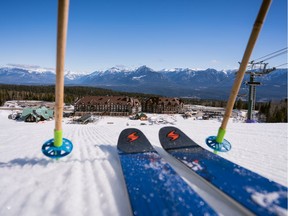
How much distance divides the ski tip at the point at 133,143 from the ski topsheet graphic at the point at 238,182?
2.22 ft

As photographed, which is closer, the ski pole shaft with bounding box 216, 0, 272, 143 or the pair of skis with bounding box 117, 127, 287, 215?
the pair of skis with bounding box 117, 127, 287, 215

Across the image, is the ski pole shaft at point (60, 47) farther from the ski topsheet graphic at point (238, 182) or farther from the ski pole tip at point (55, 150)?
the ski topsheet graphic at point (238, 182)

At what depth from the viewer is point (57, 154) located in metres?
4.50

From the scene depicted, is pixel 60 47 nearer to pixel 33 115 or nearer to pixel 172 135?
pixel 172 135

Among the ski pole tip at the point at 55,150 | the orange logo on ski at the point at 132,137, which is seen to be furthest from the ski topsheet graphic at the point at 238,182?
the ski pole tip at the point at 55,150

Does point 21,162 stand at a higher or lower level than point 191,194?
lower

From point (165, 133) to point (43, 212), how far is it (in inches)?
183

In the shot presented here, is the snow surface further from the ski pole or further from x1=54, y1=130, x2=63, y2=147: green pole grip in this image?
x1=54, y1=130, x2=63, y2=147: green pole grip

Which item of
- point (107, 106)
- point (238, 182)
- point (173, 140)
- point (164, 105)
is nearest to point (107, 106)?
point (107, 106)

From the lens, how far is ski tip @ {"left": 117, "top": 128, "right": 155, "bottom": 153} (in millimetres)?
5762

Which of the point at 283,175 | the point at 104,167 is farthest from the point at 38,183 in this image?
the point at 283,175

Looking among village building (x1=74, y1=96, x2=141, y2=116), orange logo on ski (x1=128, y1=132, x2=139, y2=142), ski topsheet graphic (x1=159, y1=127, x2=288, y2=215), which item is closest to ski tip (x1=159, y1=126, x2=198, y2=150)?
ski topsheet graphic (x1=159, y1=127, x2=288, y2=215)

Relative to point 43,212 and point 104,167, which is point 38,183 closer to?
point 43,212

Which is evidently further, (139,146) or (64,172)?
(139,146)
